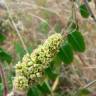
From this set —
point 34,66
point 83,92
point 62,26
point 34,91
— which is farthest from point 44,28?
point 34,66

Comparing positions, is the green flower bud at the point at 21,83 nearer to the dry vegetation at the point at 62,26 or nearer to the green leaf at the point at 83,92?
the green leaf at the point at 83,92

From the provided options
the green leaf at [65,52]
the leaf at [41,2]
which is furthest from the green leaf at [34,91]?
the leaf at [41,2]

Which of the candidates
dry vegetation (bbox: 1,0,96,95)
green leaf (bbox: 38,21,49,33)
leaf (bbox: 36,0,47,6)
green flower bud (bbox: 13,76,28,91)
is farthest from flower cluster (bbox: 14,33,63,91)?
leaf (bbox: 36,0,47,6)

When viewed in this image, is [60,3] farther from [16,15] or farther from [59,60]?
[59,60]

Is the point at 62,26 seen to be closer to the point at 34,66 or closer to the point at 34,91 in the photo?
the point at 34,91

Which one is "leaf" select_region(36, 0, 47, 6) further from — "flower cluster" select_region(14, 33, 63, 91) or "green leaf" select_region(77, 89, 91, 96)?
"flower cluster" select_region(14, 33, 63, 91)
